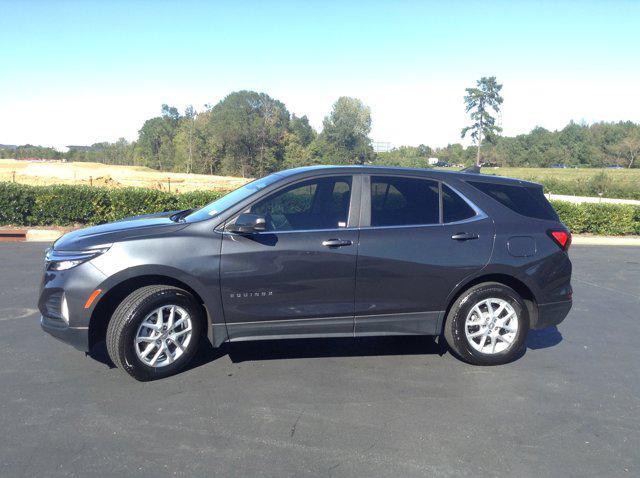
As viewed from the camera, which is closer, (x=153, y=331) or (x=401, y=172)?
(x=153, y=331)

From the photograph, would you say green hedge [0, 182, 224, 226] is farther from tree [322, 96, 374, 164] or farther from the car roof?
tree [322, 96, 374, 164]

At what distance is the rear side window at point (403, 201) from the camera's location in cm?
484

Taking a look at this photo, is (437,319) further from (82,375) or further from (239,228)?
(82,375)

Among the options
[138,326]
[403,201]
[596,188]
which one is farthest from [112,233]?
[596,188]

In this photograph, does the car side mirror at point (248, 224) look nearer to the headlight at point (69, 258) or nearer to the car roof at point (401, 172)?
the car roof at point (401, 172)

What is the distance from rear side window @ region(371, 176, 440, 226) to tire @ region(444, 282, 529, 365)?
81 cm

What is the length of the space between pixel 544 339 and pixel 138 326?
4.22 metres

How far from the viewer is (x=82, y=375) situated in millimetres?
4523

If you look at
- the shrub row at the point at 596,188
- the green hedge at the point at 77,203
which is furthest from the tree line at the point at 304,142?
the green hedge at the point at 77,203

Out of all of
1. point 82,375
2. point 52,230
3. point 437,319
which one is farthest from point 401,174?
point 52,230

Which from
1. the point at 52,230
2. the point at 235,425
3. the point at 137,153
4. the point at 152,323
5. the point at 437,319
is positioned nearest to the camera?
the point at 235,425

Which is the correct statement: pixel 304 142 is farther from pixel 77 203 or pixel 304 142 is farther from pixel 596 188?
pixel 77 203

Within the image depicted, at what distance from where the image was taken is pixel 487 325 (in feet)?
16.1

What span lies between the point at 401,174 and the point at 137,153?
310 ft
